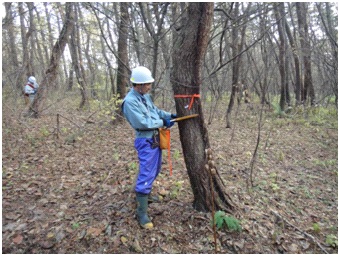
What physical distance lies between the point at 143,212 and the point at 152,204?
47 cm

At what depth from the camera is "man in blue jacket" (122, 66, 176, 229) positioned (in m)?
3.14

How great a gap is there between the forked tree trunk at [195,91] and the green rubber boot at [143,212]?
71cm

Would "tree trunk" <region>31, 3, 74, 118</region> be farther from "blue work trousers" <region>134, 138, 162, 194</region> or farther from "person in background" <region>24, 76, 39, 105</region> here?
"blue work trousers" <region>134, 138, 162, 194</region>

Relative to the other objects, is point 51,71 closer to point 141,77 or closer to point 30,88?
point 30,88

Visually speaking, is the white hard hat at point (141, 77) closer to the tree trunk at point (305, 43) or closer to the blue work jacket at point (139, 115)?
the blue work jacket at point (139, 115)

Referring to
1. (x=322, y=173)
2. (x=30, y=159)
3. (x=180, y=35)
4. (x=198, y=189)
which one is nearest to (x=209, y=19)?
(x=180, y=35)

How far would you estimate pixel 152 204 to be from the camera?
3814mm

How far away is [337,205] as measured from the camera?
4328mm

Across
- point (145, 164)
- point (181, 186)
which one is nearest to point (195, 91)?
A: point (145, 164)

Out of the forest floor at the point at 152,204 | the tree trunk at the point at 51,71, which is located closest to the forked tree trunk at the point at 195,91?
the forest floor at the point at 152,204

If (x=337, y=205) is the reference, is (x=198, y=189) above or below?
above

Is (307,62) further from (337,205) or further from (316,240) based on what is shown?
(316,240)

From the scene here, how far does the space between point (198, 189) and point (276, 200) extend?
164 centimetres

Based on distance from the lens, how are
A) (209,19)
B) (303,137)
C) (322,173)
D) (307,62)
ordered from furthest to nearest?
(307,62)
(303,137)
(322,173)
(209,19)
